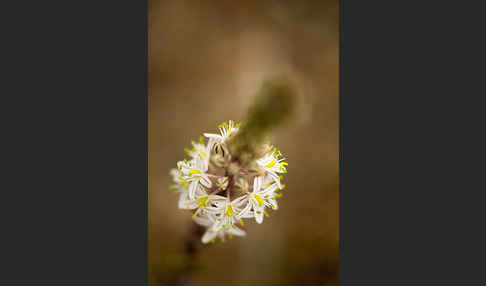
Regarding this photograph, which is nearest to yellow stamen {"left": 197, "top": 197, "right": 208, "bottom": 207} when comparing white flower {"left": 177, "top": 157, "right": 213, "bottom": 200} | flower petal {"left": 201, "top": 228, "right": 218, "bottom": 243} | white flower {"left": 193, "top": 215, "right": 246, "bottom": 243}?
white flower {"left": 177, "top": 157, "right": 213, "bottom": 200}

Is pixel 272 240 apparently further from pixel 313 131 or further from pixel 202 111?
pixel 202 111

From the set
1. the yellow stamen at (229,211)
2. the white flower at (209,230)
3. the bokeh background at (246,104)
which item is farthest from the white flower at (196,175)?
the bokeh background at (246,104)

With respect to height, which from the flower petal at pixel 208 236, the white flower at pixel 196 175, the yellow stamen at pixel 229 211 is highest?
the white flower at pixel 196 175

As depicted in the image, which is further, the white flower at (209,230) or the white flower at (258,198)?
the white flower at (209,230)

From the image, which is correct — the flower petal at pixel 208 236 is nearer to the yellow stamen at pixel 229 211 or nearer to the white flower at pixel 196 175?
the yellow stamen at pixel 229 211

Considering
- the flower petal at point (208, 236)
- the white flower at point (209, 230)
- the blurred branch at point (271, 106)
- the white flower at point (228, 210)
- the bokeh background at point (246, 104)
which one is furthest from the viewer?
the bokeh background at point (246, 104)

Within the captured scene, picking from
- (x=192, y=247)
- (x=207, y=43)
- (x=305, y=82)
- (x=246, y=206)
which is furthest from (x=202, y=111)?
(x=246, y=206)

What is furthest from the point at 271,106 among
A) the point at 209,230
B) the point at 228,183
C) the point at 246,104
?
the point at 246,104

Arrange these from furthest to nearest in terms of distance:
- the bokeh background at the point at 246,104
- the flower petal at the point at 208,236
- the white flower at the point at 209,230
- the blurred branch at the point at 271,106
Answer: the bokeh background at the point at 246,104 < the flower petal at the point at 208,236 < the white flower at the point at 209,230 < the blurred branch at the point at 271,106

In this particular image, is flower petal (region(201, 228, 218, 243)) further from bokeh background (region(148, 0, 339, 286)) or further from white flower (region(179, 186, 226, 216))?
bokeh background (region(148, 0, 339, 286))
